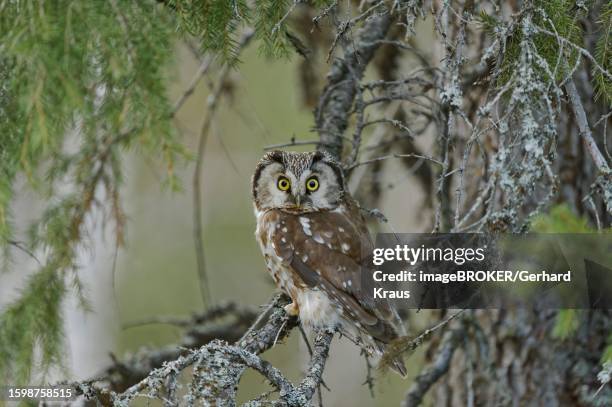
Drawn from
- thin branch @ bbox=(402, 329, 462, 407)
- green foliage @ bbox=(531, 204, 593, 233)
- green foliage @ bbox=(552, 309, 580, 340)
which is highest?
green foliage @ bbox=(531, 204, 593, 233)

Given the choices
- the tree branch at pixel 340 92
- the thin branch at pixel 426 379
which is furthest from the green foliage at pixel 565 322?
the tree branch at pixel 340 92

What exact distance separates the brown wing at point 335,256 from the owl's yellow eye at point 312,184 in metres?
0.10

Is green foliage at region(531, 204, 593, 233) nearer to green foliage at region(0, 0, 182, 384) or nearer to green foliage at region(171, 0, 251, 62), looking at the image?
green foliage at region(171, 0, 251, 62)

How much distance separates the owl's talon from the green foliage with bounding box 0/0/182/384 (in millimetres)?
630

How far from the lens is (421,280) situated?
2316 millimetres

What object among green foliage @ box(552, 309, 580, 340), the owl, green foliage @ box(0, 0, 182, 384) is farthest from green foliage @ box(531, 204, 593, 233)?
green foliage @ box(0, 0, 182, 384)

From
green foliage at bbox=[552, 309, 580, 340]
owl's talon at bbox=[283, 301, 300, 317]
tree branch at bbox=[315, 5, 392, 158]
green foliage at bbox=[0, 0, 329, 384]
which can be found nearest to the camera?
green foliage at bbox=[552, 309, 580, 340]

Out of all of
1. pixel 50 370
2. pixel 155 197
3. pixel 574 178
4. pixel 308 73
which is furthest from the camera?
pixel 155 197

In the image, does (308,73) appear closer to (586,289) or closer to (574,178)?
(574,178)

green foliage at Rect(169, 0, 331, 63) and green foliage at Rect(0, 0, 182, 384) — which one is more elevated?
green foliage at Rect(169, 0, 331, 63)

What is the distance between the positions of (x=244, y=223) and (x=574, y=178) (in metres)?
7.90

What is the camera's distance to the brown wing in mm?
2711

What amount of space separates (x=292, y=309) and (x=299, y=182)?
59cm

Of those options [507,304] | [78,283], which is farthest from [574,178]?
[78,283]
